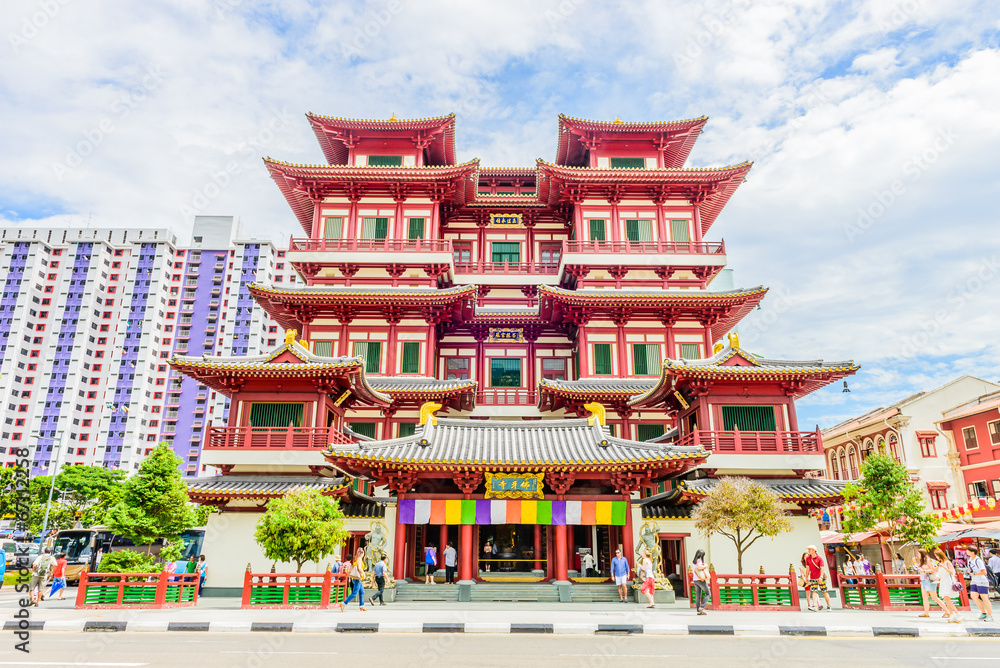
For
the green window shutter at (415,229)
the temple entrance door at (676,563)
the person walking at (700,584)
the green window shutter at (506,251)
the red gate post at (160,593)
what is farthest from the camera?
the green window shutter at (506,251)

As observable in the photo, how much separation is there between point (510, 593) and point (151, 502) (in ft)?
51.7

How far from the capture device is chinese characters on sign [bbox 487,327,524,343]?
36.3m

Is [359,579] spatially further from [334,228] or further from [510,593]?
[334,228]

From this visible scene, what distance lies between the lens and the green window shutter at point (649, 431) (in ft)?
104

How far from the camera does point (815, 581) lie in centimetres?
2052

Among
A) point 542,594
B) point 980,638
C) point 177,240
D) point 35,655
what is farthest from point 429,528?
point 177,240

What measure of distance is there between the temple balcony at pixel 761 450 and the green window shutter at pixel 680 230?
46.4 feet

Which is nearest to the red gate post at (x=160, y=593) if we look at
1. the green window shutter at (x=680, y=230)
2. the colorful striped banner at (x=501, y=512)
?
the colorful striped banner at (x=501, y=512)

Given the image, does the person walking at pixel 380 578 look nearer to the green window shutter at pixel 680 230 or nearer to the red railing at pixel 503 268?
the red railing at pixel 503 268

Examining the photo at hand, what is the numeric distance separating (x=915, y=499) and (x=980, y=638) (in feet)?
39.2

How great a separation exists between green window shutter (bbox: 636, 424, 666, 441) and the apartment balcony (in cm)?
1406

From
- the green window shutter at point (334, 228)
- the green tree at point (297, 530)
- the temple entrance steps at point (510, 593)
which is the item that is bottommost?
the temple entrance steps at point (510, 593)

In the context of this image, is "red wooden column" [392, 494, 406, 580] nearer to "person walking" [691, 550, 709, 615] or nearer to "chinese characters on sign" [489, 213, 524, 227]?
"person walking" [691, 550, 709, 615]

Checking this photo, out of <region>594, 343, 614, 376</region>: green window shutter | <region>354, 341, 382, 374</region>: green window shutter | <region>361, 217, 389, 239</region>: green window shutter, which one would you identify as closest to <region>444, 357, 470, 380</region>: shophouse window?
<region>354, 341, 382, 374</region>: green window shutter
